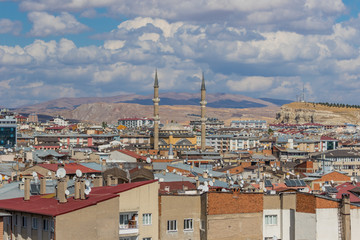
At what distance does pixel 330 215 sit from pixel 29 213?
13482 millimetres

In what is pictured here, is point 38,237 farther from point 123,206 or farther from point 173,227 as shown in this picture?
point 173,227

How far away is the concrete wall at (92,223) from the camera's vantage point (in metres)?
25.8

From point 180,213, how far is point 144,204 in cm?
205

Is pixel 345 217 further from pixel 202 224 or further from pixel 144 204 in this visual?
pixel 144 204

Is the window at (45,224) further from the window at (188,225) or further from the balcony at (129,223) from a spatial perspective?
the window at (188,225)

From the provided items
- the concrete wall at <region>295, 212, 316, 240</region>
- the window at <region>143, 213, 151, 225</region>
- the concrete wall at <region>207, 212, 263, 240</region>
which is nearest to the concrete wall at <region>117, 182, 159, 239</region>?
the window at <region>143, 213, 151, 225</region>

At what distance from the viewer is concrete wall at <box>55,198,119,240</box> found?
25781 mm

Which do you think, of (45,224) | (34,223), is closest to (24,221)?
(34,223)

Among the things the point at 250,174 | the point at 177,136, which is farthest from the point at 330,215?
the point at 177,136

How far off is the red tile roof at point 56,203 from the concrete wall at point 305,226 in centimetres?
776

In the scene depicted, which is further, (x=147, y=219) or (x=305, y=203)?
(x=305, y=203)

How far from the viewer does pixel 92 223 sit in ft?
87.5

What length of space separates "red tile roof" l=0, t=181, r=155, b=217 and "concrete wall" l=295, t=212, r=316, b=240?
25.4 feet

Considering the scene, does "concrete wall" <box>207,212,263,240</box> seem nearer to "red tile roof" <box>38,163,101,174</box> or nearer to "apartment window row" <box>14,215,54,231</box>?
"apartment window row" <box>14,215,54,231</box>
